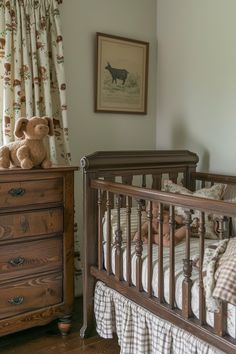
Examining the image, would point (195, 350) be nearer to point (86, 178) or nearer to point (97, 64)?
point (86, 178)


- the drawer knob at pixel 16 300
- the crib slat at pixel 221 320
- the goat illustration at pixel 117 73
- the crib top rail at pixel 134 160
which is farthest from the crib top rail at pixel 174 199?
the goat illustration at pixel 117 73

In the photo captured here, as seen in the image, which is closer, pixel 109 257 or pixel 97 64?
pixel 109 257

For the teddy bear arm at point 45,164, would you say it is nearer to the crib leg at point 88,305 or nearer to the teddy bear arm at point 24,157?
the teddy bear arm at point 24,157

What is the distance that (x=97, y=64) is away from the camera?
8.81 feet

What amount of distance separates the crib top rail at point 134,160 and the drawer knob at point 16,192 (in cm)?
37

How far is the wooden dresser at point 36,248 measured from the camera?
6.30 ft

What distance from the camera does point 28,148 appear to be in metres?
1.97

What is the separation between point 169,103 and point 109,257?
1487 millimetres

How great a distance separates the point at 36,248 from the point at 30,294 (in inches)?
10.3

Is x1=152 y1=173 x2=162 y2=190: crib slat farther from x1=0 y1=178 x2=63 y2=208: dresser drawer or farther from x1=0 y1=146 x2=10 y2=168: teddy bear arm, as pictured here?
x1=0 y1=146 x2=10 y2=168: teddy bear arm

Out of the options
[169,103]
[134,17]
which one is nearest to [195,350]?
[169,103]

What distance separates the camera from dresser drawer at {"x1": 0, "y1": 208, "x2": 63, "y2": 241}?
6.26 feet

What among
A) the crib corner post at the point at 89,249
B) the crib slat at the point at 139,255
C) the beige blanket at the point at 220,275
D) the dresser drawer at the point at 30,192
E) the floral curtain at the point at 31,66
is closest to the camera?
the beige blanket at the point at 220,275

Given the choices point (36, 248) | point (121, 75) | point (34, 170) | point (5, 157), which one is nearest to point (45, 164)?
point (34, 170)
